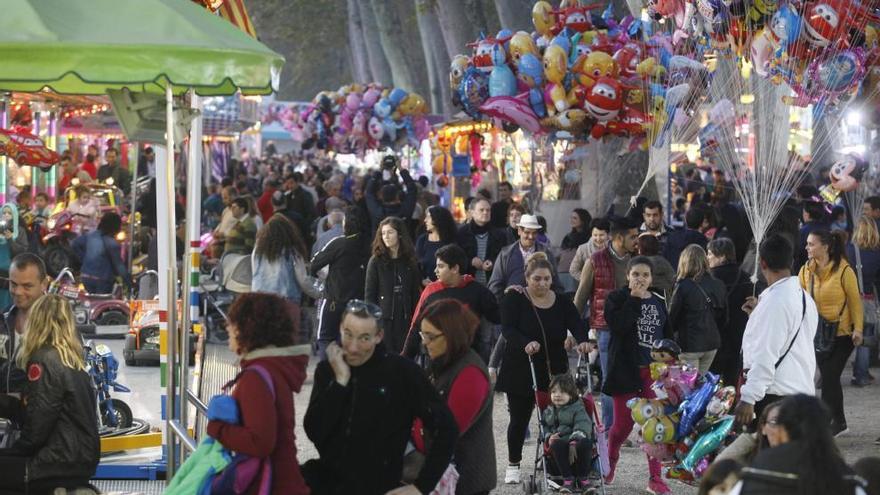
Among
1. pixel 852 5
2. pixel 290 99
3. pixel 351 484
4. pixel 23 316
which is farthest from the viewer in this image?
pixel 290 99

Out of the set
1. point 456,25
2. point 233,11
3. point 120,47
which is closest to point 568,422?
point 233,11

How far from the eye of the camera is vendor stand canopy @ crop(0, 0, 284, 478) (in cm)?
716

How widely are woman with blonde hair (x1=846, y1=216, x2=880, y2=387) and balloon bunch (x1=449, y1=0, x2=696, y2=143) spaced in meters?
3.29

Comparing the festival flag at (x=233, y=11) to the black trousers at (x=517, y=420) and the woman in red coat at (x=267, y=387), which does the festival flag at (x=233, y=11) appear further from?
the woman in red coat at (x=267, y=387)

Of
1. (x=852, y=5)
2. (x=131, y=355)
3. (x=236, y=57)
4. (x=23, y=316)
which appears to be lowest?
(x=131, y=355)

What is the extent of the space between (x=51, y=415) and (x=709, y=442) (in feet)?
13.6

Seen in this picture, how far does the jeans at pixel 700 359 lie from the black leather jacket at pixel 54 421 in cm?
520

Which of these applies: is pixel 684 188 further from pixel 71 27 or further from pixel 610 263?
pixel 71 27

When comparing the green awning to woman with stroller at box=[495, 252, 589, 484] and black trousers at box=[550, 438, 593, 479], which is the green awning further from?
black trousers at box=[550, 438, 593, 479]

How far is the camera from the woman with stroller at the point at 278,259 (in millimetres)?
13516

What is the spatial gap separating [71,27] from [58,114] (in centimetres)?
1789

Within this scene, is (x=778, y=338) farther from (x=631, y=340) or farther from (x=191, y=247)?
(x=191, y=247)

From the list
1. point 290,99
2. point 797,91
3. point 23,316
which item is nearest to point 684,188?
point 797,91

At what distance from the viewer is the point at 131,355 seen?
15.8m
